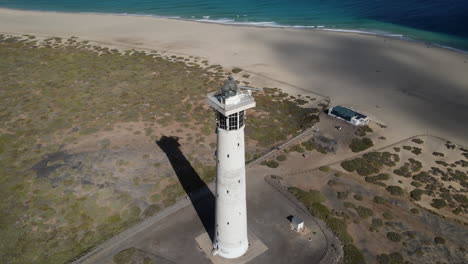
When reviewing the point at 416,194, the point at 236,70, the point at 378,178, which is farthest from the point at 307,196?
the point at 236,70

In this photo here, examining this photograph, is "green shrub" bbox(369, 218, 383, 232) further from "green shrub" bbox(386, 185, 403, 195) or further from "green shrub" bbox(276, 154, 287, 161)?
"green shrub" bbox(276, 154, 287, 161)

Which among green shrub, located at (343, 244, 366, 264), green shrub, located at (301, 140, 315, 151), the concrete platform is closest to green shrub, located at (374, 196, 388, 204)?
green shrub, located at (343, 244, 366, 264)

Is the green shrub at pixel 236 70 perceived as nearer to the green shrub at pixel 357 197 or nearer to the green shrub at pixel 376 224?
the green shrub at pixel 357 197

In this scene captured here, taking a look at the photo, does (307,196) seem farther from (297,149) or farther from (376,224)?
(297,149)

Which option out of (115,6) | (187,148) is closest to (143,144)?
(187,148)

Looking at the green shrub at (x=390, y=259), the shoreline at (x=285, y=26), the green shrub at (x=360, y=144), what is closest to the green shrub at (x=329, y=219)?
the green shrub at (x=390, y=259)

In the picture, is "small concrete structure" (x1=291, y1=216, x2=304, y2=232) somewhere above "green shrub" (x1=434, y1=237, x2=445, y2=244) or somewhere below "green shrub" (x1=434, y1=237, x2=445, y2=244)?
above
